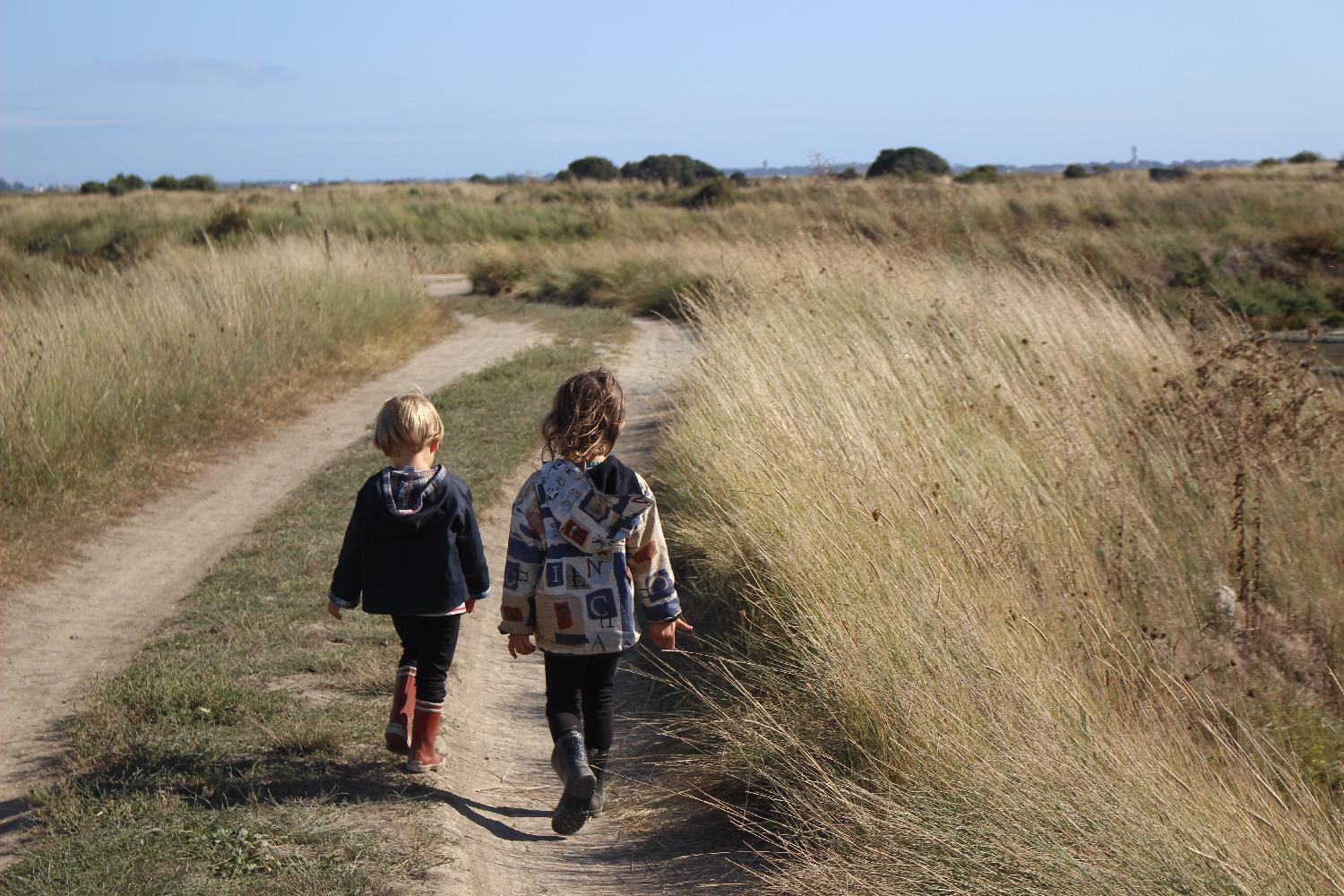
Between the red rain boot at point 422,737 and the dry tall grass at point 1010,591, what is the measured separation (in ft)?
3.20

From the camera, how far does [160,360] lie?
10266 millimetres

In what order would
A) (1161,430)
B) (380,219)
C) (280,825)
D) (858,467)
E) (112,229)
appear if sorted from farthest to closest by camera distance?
1. (380,219)
2. (112,229)
3. (1161,430)
4. (858,467)
5. (280,825)

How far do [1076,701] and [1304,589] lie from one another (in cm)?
291

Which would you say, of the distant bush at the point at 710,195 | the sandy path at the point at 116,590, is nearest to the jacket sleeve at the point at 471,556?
the sandy path at the point at 116,590

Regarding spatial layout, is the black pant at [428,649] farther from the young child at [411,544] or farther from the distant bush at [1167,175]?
the distant bush at [1167,175]

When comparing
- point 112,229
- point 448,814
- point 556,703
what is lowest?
point 448,814

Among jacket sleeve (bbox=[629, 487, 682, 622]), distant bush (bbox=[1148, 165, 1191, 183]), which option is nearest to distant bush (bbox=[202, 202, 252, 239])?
jacket sleeve (bbox=[629, 487, 682, 622])

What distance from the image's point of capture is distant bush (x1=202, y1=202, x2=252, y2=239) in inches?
1119

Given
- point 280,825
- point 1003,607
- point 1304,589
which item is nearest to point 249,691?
point 280,825

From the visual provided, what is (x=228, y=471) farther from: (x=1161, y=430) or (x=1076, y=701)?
(x=1076, y=701)

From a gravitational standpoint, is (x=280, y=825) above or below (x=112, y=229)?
below

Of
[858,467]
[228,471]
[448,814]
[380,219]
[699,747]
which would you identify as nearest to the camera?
[448,814]

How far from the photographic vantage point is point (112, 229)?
31.8 m

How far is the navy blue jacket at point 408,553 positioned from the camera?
3.90 metres
